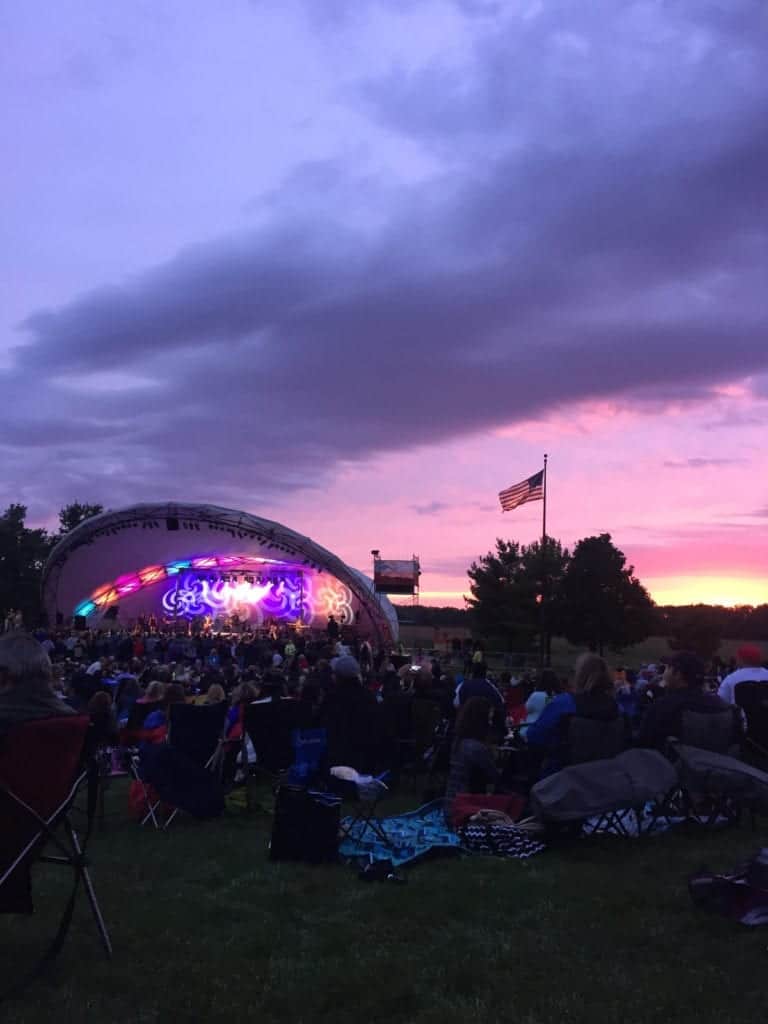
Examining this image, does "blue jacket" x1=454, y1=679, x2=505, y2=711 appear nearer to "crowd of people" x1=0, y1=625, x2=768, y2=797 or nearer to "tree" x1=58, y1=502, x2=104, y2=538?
"crowd of people" x1=0, y1=625, x2=768, y2=797

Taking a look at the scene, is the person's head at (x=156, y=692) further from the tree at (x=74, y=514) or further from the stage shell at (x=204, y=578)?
the tree at (x=74, y=514)

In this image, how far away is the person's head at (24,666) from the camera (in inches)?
153

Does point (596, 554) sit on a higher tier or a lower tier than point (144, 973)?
higher

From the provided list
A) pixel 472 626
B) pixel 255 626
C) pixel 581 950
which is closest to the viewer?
pixel 581 950

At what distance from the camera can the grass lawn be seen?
3432mm

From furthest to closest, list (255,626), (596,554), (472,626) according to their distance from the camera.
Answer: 1. (472,626)
2. (596,554)
3. (255,626)

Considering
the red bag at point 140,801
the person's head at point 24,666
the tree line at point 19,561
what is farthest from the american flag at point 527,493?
the tree line at point 19,561

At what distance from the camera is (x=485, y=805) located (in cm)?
662

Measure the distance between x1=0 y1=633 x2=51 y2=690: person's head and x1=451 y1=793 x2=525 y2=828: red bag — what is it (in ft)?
11.6

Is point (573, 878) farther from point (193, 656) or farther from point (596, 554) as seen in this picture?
point (596, 554)

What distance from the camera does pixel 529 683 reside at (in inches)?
517

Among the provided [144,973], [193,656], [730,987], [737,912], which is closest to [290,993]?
[144,973]

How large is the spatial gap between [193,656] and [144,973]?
2077 cm

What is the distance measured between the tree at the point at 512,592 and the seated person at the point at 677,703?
42.4 metres
